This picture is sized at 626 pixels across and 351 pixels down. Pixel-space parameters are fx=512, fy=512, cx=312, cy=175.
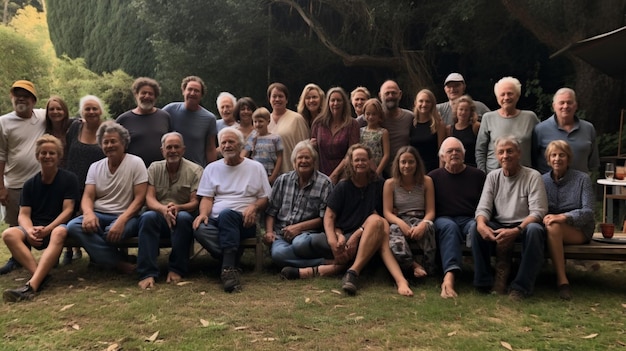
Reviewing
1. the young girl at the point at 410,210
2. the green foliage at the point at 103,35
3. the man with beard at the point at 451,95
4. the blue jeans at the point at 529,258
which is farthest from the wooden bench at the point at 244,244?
the green foliage at the point at 103,35

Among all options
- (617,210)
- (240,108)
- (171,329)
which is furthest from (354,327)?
(617,210)

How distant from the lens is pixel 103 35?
1795 centimetres

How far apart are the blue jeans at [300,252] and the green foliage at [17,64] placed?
1165cm

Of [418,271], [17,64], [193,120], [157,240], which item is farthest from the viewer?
[17,64]

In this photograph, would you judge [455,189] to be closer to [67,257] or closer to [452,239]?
[452,239]

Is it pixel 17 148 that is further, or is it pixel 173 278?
pixel 17 148

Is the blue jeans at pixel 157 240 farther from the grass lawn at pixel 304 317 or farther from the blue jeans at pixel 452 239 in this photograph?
the blue jeans at pixel 452 239

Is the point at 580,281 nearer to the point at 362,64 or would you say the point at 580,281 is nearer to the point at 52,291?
the point at 52,291

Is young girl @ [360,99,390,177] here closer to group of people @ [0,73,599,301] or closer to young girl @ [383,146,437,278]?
group of people @ [0,73,599,301]

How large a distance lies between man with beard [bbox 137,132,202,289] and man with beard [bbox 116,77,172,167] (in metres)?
0.33

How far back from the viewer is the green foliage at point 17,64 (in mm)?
13281

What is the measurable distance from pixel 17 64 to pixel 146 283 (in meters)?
11.8

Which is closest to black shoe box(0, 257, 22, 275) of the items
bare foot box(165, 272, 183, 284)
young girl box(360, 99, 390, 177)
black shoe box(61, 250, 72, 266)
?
black shoe box(61, 250, 72, 266)

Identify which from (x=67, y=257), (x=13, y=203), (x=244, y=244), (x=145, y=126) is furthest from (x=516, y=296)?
(x=13, y=203)
